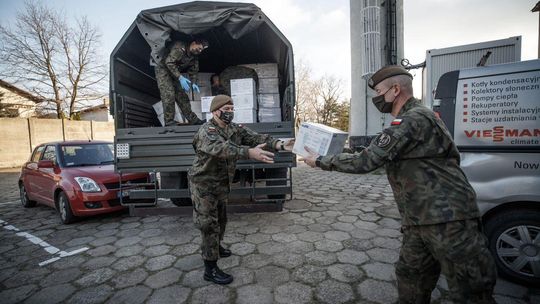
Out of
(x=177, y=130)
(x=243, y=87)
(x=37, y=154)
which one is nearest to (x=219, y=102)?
(x=177, y=130)

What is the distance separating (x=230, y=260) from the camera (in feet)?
9.95

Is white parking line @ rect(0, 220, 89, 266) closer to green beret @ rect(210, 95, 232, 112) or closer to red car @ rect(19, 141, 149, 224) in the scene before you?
red car @ rect(19, 141, 149, 224)

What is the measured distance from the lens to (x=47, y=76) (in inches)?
782

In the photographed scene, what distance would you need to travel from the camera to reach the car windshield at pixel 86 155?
4.92 meters

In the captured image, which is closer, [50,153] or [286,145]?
[286,145]

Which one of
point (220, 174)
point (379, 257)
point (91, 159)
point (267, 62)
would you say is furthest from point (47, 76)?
point (379, 257)

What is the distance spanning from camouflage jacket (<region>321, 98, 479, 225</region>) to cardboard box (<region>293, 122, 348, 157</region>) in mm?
384

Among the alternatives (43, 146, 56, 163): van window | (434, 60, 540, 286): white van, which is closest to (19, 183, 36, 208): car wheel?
(43, 146, 56, 163): van window

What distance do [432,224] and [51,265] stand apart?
3986 millimetres

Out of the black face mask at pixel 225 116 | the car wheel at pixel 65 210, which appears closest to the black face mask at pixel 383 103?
the black face mask at pixel 225 116

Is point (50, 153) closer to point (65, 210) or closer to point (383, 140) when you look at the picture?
point (65, 210)

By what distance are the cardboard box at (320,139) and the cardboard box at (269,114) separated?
8.04ft

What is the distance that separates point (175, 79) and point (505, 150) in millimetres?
4456

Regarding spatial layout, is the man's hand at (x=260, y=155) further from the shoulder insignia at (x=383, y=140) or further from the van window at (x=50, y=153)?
the van window at (x=50, y=153)
